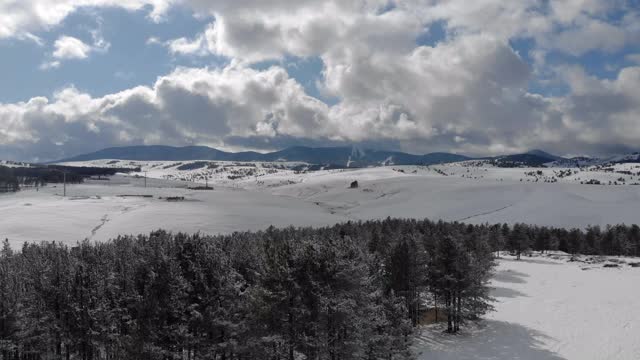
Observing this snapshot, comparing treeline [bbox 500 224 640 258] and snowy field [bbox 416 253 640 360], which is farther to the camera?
treeline [bbox 500 224 640 258]

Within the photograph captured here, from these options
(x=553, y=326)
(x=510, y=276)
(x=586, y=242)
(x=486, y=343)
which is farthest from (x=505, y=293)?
(x=586, y=242)

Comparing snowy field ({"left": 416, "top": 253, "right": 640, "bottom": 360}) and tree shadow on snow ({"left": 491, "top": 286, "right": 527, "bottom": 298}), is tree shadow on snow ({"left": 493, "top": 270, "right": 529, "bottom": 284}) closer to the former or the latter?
snowy field ({"left": 416, "top": 253, "right": 640, "bottom": 360})

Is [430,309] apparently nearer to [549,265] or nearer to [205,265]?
[205,265]

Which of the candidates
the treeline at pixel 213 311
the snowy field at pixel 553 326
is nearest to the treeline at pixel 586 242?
the snowy field at pixel 553 326

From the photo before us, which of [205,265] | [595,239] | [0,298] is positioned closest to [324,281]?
[205,265]

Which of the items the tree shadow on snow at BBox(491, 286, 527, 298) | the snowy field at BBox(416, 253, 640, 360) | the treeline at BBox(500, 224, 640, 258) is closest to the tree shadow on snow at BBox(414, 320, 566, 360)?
the snowy field at BBox(416, 253, 640, 360)

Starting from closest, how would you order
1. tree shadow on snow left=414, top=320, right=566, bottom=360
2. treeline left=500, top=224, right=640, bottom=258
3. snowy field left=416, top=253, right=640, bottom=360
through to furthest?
tree shadow on snow left=414, top=320, right=566, bottom=360, snowy field left=416, top=253, right=640, bottom=360, treeline left=500, top=224, right=640, bottom=258

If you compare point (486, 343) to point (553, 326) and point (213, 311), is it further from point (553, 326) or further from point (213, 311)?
point (213, 311)

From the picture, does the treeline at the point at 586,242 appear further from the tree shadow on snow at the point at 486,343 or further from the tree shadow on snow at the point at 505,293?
the tree shadow on snow at the point at 486,343
